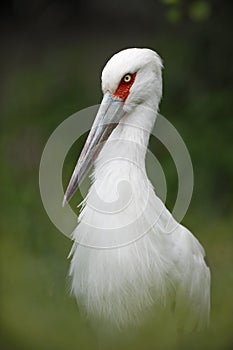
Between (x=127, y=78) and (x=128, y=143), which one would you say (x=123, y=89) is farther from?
(x=128, y=143)

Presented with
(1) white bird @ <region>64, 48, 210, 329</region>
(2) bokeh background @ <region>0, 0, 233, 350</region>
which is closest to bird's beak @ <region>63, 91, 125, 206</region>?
(1) white bird @ <region>64, 48, 210, 329</region>

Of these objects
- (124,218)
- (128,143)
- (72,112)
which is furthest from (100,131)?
(72,112)

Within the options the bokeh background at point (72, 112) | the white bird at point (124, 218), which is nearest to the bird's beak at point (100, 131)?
the white bird at point (124, 218)

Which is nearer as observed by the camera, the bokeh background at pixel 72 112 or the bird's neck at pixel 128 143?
the bird's neck at pixel 128 143

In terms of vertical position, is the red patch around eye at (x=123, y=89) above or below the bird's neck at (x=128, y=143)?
above

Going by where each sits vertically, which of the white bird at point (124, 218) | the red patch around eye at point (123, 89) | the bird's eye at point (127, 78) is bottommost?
the white bird at point (124, 218)

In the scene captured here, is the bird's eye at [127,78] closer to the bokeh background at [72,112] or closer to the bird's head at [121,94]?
the bird's head at [121,94]

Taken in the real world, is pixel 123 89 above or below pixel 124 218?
above

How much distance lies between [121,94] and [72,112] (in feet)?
8.25

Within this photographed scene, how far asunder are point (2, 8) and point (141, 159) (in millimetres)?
3531

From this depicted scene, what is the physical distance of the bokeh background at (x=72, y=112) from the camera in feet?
10.3

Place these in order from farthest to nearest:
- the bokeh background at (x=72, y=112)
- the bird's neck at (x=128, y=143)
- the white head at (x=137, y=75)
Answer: the bokeh background at (x=72, y=112) < the bird's neck at (x=128, y=143) < the white head at (x=137, y=75)

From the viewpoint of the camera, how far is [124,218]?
2.41 m

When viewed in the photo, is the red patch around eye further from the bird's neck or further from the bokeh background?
the bokeh background
